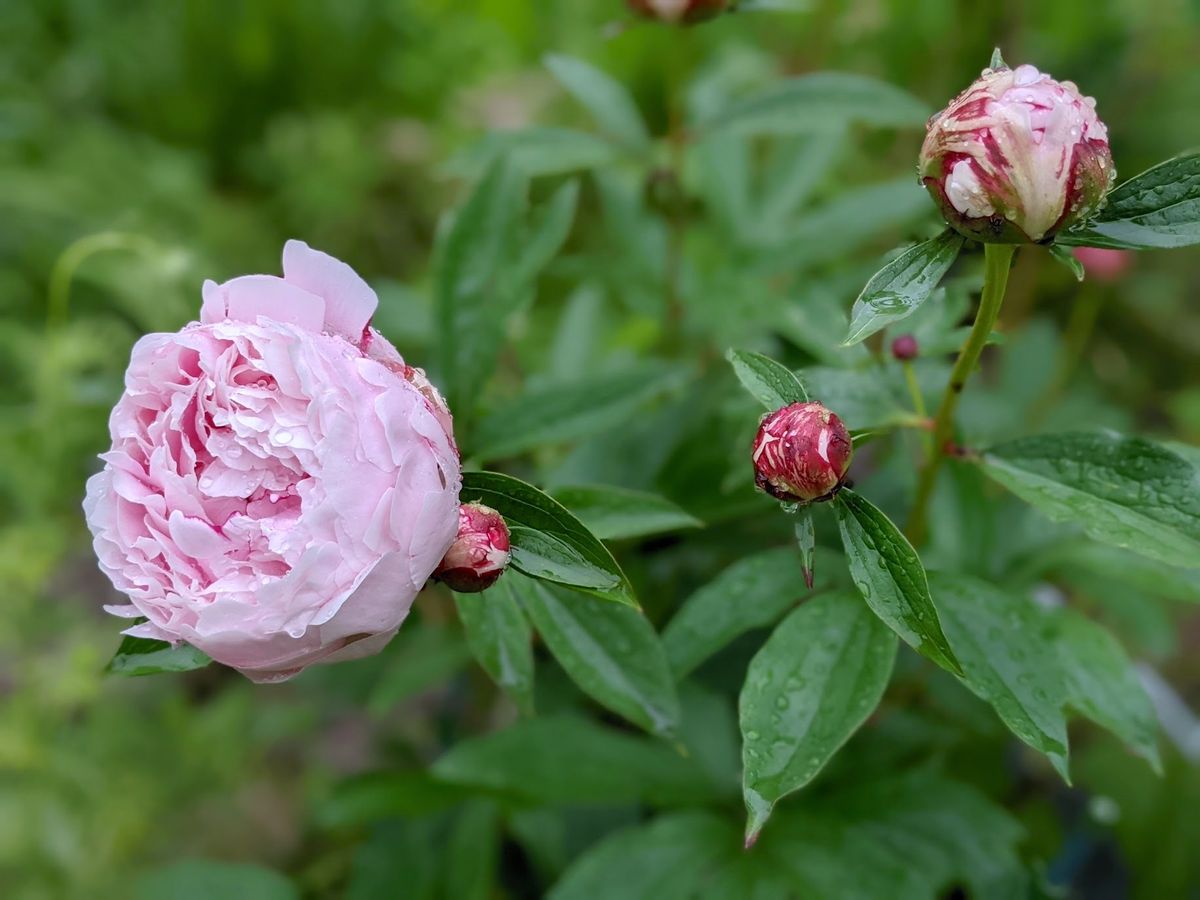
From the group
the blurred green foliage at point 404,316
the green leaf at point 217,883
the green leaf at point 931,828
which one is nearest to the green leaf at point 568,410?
the blurred green foliage at point 404,316

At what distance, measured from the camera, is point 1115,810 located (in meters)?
1.10

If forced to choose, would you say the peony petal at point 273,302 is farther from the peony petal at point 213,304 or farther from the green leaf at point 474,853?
the green leaf at point 474,853

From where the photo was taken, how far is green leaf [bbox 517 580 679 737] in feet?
2.16

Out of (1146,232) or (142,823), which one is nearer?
(1146,232)

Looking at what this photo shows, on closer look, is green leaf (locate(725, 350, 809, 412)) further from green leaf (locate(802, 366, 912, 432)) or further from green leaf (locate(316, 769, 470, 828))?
green leaf (locate(316, 769, 470, 828))

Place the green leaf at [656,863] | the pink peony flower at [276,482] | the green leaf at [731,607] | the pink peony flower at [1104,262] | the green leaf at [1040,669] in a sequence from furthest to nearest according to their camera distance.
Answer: the pink peony flower at [1104,262], the green leaf at [656,863], the green leaf at [731,607], the green leaf at [1040,669], the pink peony flower at [276,482]

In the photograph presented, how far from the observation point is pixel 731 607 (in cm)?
72

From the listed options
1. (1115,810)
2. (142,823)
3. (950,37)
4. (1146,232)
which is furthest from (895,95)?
(142,823)

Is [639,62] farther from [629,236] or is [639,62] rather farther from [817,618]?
[817,618]

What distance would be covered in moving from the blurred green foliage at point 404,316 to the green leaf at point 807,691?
20 centimetres

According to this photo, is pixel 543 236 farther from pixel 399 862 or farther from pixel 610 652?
pixel 399 862

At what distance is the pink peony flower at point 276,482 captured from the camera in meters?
0.50

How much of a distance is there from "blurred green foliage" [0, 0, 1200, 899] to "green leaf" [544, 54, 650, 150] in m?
0.09

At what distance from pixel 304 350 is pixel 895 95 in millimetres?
660
